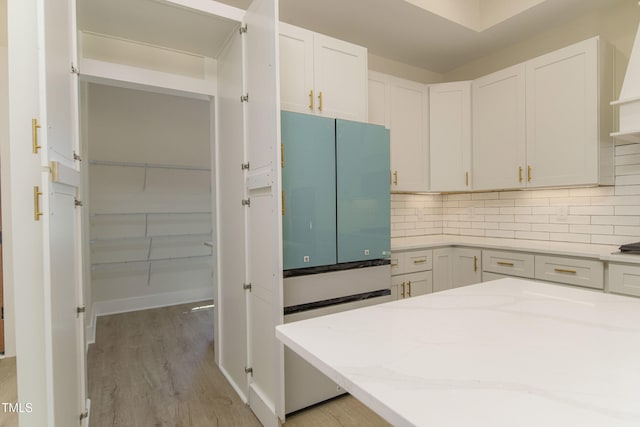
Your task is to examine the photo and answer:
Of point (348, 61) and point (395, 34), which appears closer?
point (348, 61)

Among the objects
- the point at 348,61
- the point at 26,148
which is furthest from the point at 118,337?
the point at 348,61

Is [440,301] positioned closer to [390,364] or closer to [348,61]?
[390,364]

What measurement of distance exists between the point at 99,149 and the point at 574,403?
15.3ft

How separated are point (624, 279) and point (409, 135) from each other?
1895 millimetres

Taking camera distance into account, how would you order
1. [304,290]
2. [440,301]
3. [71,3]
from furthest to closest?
[304,290]
[71,3]
[440,301]

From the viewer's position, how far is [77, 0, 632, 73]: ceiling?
1.99 metres

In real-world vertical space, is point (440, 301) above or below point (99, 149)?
below

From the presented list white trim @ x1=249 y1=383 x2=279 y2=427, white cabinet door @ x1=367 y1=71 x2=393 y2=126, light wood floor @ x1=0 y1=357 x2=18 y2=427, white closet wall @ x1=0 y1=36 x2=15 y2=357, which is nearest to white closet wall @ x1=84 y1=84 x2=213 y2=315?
white closet wall @ x1=0 y1=36 x2=15 y2=357

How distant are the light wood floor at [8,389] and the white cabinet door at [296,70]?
2500 millimetres

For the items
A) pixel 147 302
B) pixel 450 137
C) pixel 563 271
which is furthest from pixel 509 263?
pixel 147 302

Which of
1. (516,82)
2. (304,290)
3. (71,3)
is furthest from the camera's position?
(516,82)

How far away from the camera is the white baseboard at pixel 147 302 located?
3.90 m

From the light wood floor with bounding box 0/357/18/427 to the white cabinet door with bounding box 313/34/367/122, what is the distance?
8.75 ft

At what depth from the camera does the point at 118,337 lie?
323 centimetres
